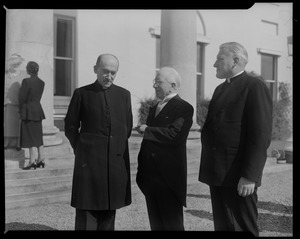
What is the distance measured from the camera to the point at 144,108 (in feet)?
9.00

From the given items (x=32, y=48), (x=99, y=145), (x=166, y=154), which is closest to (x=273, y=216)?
(x=166, y=154)

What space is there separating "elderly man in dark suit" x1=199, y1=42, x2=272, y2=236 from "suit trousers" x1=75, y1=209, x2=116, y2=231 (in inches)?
31.6

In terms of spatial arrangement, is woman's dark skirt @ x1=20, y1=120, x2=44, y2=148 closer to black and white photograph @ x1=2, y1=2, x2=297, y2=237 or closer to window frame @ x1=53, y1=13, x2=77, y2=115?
black and white photograph @ x1=2, y1=2, x2=297, y2=237

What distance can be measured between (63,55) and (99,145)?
0.94 meters

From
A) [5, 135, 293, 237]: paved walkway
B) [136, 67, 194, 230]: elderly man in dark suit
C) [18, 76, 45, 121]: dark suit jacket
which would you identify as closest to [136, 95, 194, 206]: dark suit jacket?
[136, 67, 194, 230]: elderly man in dark suit

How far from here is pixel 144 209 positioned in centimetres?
283

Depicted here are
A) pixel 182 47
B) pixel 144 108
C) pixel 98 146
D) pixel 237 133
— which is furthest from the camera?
pixel 182 47

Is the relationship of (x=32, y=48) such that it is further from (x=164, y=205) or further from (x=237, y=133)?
(x=237, y=133)

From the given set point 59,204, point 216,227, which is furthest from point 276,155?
point 59,204

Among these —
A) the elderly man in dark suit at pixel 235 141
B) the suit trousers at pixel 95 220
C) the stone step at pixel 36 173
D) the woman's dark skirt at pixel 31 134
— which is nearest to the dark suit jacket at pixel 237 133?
the elderly man in dark suit at pixel 235 141

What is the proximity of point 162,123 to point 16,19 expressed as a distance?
1472 millimetres

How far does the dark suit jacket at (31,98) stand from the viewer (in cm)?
278

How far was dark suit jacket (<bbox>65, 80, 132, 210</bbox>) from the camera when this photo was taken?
8.65 ft

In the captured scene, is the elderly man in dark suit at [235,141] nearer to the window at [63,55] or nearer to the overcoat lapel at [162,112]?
the overcoat lapel at [162,112]
